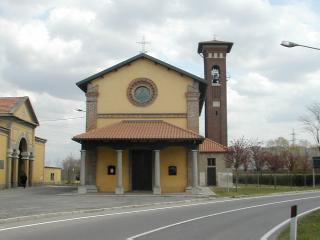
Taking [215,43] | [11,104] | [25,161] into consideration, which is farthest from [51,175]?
[215,43]

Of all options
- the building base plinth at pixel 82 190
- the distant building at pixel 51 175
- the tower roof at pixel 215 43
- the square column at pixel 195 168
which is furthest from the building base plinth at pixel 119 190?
the tower roof at pixel 215 43

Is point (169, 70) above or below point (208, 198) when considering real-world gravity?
above

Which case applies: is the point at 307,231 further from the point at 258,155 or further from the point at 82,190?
the point at 258,155

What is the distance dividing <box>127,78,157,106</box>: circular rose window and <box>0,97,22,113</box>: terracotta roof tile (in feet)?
37.4

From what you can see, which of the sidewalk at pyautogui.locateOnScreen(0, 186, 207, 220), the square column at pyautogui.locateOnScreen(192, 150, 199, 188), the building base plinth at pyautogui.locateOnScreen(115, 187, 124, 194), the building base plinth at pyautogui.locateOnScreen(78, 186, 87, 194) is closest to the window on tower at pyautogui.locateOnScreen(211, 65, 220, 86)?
the square column at pyautogui.locateOnScreen(192, 150, 199, 188)

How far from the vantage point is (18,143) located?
42.8 metres

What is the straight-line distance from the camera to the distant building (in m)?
60.1

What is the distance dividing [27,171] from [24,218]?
103 ft

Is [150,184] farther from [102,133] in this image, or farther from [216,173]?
[216,173]

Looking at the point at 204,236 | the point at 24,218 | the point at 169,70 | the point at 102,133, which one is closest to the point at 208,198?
the point at 102,133

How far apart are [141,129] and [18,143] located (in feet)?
45.8

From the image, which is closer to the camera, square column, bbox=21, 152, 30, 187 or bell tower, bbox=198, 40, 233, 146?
square column, bbox=21, 152, 30, 187

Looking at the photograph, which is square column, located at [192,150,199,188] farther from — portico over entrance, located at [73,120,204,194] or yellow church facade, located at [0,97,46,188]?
yellow church facade, located at [0,97,46,188]

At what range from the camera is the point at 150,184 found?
35.3 meters
